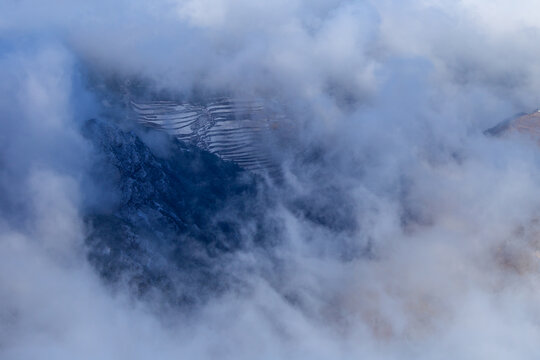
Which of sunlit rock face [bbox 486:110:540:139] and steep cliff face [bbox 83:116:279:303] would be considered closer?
steep cliff face [bbox 83:116:279:303]

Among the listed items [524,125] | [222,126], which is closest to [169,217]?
[222,126]

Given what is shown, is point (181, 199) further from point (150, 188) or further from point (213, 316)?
point (213, 316)

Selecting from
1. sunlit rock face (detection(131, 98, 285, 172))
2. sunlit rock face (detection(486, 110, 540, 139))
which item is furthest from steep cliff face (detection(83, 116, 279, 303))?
sunlit rock face (detection(486, 110, 540, 139))

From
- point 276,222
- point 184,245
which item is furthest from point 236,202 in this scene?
point 184,245

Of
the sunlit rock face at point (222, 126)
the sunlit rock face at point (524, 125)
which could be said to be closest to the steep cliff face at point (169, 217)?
the sunlit rock face at point (222, 126)

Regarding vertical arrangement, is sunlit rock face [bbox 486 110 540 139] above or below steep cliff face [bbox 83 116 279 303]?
above

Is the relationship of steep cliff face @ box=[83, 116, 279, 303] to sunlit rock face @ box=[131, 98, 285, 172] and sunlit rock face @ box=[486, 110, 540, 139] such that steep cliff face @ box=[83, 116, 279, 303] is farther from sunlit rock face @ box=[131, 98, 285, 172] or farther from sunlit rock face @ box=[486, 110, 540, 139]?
sunlit rock face @ box=[486, 110, 540, 139]

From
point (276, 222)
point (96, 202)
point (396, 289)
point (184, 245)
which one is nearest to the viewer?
point (96, 202)

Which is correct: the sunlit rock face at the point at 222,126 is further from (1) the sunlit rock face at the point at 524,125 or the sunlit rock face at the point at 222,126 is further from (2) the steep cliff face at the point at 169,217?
(1) the sunlit rock face at the point at 524,125
